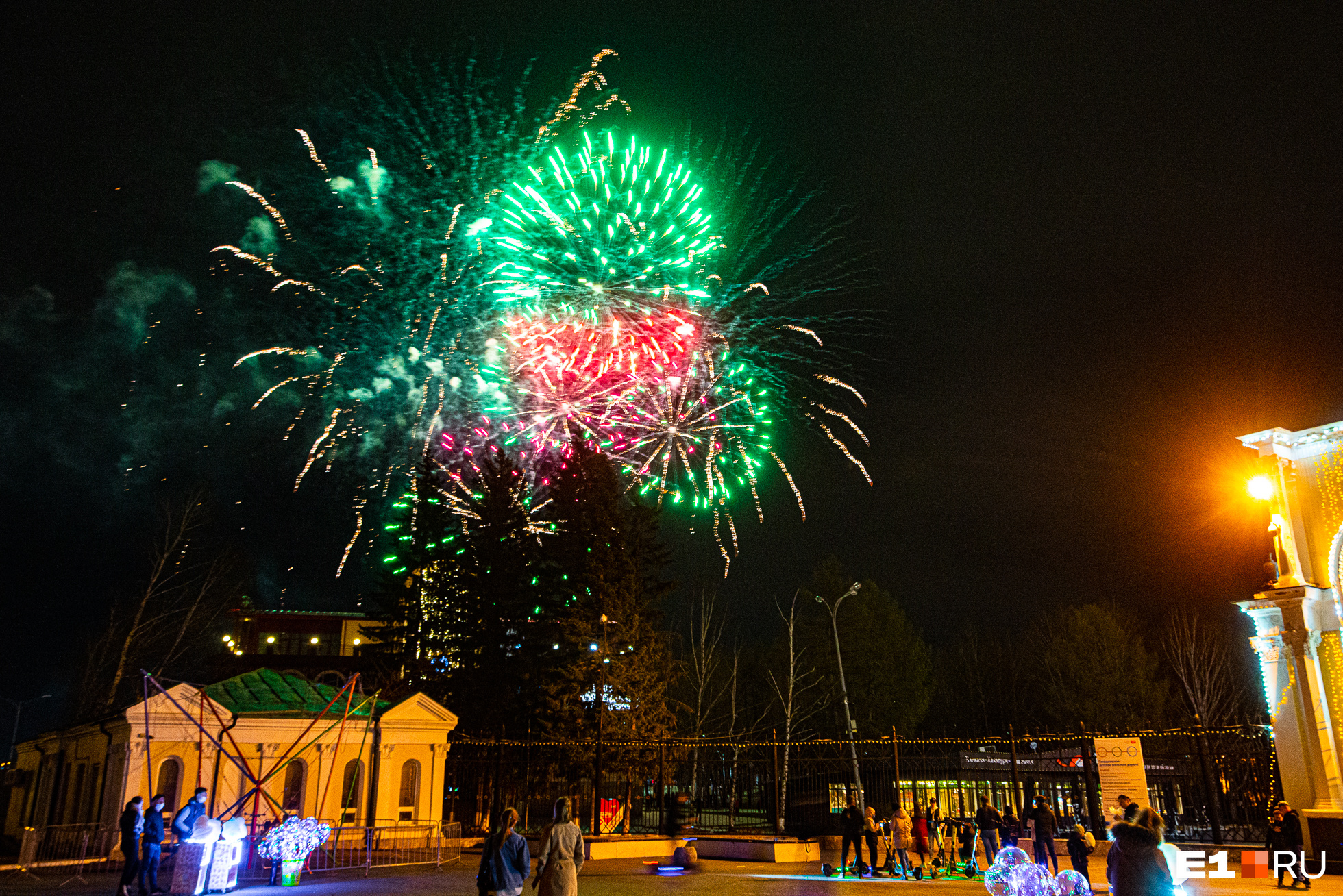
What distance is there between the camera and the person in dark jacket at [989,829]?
1678 cm

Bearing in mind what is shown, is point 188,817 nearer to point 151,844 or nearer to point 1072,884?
point 151,844

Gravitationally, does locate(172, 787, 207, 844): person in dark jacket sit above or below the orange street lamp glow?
below

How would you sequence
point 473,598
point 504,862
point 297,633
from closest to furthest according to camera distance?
point 504,862 → point 473,598 → point 297,633

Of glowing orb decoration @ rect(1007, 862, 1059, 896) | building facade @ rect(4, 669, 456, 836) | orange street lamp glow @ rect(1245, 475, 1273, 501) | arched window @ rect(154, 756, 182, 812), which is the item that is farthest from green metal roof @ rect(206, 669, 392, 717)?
orange street lamp glow @ rect(1245, 475, 1273, 501)

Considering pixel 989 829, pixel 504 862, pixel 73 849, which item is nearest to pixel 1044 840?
pixel 989 829

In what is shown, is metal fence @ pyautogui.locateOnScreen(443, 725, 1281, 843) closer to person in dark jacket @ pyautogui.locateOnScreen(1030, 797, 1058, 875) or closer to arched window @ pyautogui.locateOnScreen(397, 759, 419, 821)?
arched window @ pyautogui.locateOnScreen(397, 759, 419, 821)

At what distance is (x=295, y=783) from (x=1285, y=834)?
65.8ft

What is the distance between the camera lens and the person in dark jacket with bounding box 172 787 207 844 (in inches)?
534

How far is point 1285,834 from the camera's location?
14.9 metres

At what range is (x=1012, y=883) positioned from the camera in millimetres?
11883

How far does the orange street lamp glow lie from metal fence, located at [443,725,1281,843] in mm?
4486

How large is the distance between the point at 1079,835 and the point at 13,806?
3488cm

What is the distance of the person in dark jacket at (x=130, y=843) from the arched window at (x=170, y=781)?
8.53 meters

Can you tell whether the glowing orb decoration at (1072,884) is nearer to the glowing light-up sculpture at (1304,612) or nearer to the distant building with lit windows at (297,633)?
the glowing light-up sculpture at (1304,612)
